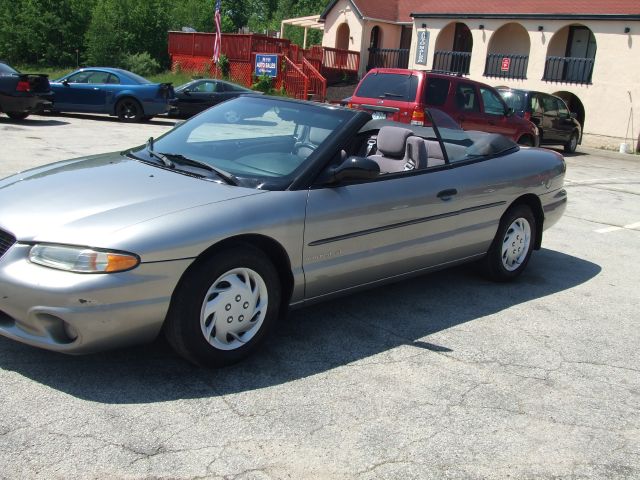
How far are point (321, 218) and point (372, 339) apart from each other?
0.89 m

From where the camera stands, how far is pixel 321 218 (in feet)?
14.3

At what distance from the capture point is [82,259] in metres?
3.50

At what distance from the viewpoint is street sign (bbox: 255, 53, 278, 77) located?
27.8m

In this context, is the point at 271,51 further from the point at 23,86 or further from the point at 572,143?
the point at 23,86

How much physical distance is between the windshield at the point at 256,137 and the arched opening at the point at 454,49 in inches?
986

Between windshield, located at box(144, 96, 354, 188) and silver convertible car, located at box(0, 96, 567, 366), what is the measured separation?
0.01m

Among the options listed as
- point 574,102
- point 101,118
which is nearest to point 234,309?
point 101,118

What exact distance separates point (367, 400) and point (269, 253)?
3.33 feet

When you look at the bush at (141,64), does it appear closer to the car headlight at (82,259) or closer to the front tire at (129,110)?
the front tire at (129,110)

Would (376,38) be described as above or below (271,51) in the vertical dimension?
above

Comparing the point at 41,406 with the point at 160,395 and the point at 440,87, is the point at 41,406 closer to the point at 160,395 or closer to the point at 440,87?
the point at 160,395

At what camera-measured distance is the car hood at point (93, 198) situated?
3639 mm

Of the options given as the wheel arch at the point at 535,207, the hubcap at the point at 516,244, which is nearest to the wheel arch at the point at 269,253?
the hubcap at the point at 516,244

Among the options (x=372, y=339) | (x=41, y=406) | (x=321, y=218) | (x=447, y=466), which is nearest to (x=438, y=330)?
(x=372, y=339)
